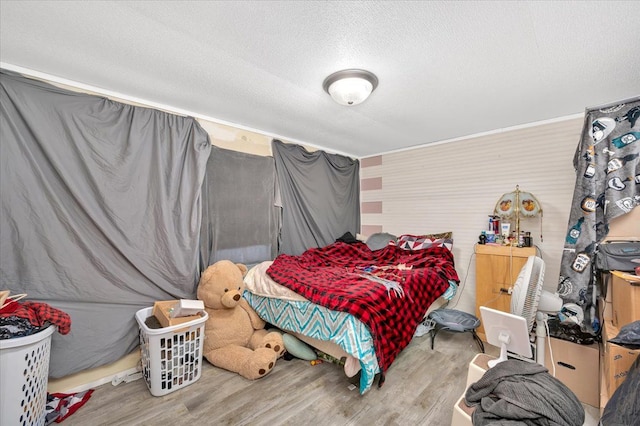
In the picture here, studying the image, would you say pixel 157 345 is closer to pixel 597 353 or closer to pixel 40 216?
pixel 40 216

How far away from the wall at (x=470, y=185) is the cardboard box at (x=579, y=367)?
3.55ft

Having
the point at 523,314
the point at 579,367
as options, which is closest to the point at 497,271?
the point at 579,367

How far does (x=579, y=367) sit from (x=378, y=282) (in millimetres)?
1441

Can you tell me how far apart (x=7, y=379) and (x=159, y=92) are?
2.03m

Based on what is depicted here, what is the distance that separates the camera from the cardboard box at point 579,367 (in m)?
1.77

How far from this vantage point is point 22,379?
4.42 feet

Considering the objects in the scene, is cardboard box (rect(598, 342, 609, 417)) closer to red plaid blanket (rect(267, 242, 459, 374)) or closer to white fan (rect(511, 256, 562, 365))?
white fan (rect(511, 256, 562, 365))

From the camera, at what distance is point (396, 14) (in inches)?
52.1

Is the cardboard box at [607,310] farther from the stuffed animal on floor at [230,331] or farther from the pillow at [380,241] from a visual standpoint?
the stuffed animal on floor at [230,331]

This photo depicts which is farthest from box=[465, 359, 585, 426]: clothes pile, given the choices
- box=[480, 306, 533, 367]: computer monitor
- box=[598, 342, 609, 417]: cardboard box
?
box=[598, 342, 609, 417]: cardboard box

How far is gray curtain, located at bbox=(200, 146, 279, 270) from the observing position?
268 centimetres

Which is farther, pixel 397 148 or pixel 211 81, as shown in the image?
pixel 397 148

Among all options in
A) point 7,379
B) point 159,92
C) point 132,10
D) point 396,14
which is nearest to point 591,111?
point 396,14

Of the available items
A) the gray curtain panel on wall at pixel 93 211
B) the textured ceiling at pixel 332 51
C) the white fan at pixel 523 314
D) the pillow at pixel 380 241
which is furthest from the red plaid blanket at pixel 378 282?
the textured ceiling at pixel 332 51
